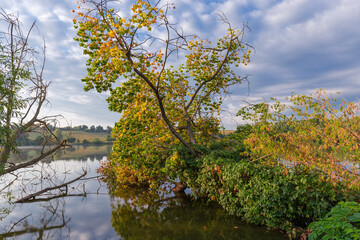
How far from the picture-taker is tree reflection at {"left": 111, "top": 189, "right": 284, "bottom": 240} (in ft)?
23.9

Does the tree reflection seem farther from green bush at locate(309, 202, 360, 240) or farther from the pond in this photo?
green bush at locate(309, 202, 360, 240)

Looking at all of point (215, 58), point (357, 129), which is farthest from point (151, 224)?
point (215, 58)

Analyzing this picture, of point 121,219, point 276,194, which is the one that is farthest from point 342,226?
point 121,219

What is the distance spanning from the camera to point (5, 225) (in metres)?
8.65

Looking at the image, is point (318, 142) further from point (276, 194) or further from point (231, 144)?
point (231, 144)

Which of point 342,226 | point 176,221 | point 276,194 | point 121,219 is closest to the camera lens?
point 342,226

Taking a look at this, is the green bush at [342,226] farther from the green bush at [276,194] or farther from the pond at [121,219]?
the pond at [121,219]

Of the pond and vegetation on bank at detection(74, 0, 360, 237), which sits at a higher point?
vegetation on bank at detection(74, 0, 360, 237)

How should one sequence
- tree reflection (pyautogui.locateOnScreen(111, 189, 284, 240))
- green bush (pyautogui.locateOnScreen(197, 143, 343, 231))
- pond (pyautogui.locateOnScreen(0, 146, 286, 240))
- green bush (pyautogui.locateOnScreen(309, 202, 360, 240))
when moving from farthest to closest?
pond (pyautogui.locateOnScreen(0, 146, 286, 240)), tree reflection (pyautogui.locateOnScreen(111, 189, 284, 240)), green bush (pyautogui.locateOnScreen(197, 143, 343, 231)), green bush (pyautogui.locateOnScreen(309, 202, 360, 240))

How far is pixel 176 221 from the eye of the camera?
8.63m

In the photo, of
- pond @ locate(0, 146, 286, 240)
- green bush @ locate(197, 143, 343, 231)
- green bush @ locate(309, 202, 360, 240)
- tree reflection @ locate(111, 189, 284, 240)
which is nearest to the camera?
green bush @ locate(309, 202, 360, 240)

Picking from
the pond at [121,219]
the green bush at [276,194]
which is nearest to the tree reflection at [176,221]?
the pond at [121,219]

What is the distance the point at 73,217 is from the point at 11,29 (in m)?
7.69

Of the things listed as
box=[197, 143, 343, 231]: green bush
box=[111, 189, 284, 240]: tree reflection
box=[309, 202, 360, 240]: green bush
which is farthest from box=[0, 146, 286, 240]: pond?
box=[309, 202, 360, 240]: green bush
